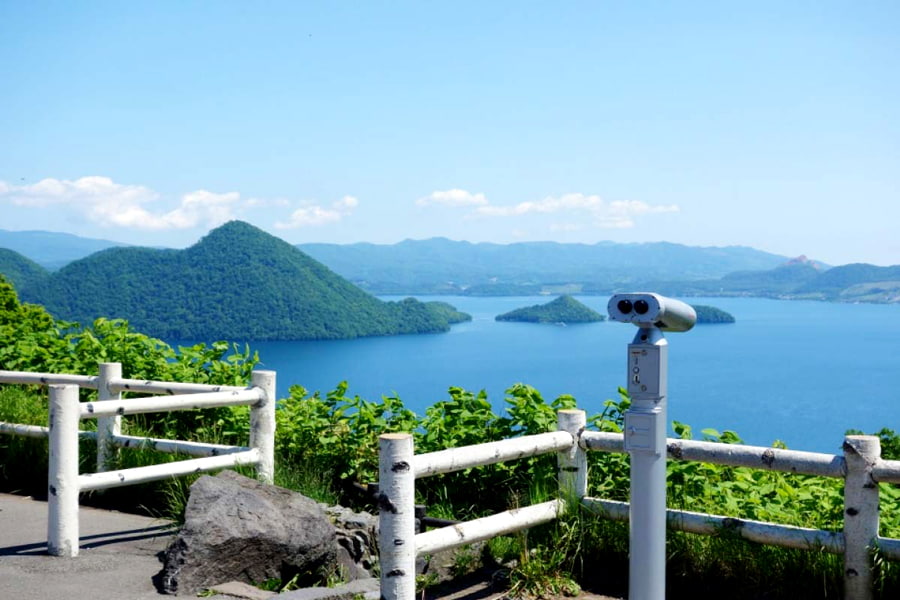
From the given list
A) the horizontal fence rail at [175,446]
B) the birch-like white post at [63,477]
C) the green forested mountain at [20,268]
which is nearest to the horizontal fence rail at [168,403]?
the birch-like white post at [63,477]

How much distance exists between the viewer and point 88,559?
537cm

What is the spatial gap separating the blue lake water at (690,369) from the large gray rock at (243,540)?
1060 inches

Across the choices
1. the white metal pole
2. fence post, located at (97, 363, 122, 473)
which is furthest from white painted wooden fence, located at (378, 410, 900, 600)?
fence post, located at (97, 363, 122, 473)

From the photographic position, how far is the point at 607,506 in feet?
17.5

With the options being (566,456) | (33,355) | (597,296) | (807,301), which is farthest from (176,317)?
(807,301)

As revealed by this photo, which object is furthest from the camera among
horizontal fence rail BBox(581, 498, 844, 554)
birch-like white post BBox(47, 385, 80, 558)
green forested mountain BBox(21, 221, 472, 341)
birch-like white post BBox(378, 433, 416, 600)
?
green forested mountain BBox(21, 221, 472, 341)

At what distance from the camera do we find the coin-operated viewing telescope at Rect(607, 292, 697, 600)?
4.13m

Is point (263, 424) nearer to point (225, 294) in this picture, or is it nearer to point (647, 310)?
point (647, 310)

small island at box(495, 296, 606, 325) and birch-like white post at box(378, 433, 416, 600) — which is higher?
birch-like white post at box(378, 433, 416, 600)

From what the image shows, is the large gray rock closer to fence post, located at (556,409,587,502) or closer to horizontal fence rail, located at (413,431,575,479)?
horizontal fence rail, located at (413,431,575,479)

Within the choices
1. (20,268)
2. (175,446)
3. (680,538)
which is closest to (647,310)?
(680,538)

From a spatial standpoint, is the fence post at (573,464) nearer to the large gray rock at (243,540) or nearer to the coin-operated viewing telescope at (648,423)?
the coin-operated viewing telescope at (648,423)

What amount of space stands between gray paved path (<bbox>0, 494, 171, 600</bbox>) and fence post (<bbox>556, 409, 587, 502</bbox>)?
2.40m

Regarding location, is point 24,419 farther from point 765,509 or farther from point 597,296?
point 597,296
